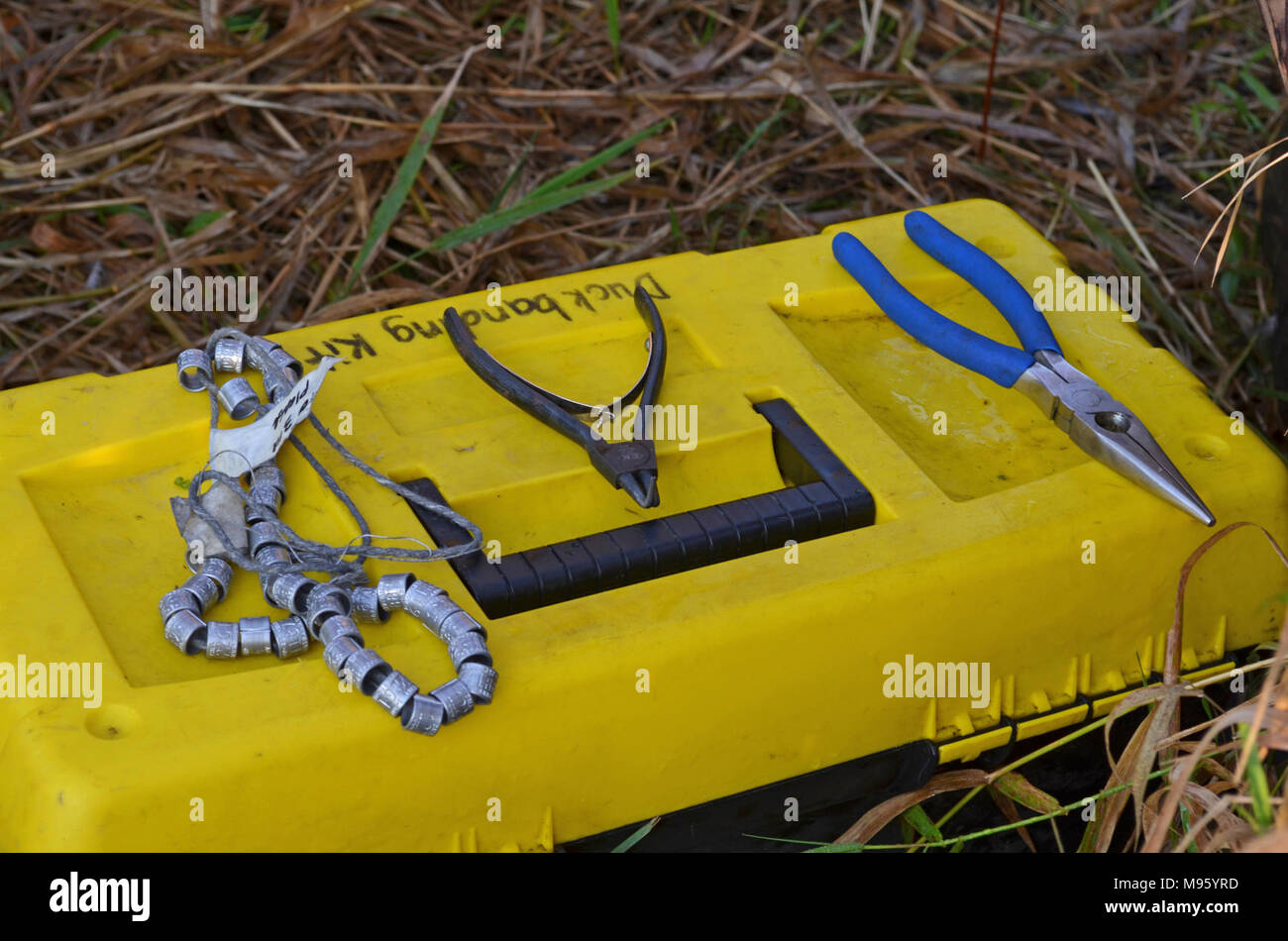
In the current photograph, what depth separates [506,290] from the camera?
5.10ft

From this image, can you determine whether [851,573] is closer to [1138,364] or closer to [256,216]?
[1138,364]

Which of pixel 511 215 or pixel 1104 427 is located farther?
pixel 511 215

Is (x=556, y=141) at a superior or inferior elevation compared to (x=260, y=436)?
superior

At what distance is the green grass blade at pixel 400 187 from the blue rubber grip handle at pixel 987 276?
31.8 inches

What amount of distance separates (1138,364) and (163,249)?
4.43 feet

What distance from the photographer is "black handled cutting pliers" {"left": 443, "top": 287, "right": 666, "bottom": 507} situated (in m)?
1.27

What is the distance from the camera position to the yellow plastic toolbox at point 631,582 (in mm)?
1092

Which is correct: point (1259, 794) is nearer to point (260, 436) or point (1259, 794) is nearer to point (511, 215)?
point (260, 436)

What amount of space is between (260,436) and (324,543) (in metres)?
0.11

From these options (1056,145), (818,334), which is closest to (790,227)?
(1056,145)

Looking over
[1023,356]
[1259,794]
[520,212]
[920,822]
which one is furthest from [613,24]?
[1259,794]

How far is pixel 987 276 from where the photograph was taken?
1.52 m

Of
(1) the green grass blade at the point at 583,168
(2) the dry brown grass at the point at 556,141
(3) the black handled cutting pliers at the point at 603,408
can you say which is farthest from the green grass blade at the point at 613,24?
(3) the black handled cutting pliers at the point at 603,408

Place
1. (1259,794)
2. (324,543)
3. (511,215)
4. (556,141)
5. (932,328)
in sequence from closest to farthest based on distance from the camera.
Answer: (1259,794) → (324,543) → (932,328) → (511,215) → (556,141)
